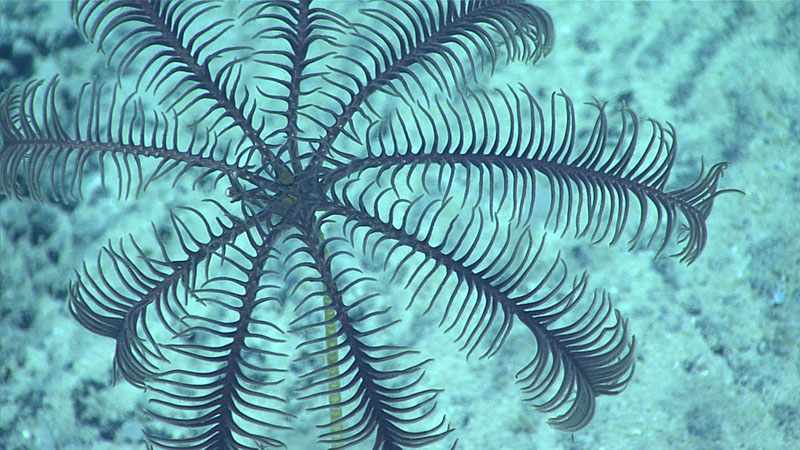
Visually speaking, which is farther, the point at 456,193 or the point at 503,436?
the point at 456,193

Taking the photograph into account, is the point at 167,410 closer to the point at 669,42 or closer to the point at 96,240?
the point at 96,240

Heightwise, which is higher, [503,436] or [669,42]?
[669,42]

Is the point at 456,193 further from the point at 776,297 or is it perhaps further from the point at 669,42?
the point at 776,297

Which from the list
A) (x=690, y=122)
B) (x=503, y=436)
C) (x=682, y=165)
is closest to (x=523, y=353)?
(x=503, y=436)

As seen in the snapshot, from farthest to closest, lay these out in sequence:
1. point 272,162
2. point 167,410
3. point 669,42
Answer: point 669,42, point 167,410, point 272,162

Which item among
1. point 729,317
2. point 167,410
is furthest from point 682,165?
point 167,410

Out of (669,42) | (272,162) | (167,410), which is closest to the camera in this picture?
(272,162)

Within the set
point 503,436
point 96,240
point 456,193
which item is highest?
point 96,240
